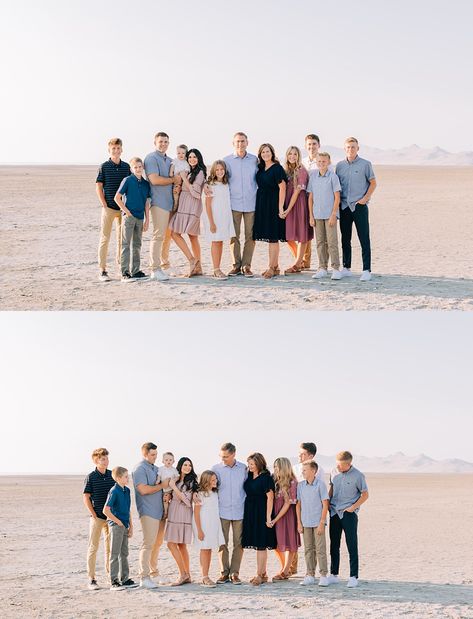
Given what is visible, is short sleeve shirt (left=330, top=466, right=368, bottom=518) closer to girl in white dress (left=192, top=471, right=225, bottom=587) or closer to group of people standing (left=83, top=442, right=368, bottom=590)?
group of people standing (left=83, top=442, right=368, bottom=590)

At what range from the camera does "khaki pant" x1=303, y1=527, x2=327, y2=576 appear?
1012 centimetres

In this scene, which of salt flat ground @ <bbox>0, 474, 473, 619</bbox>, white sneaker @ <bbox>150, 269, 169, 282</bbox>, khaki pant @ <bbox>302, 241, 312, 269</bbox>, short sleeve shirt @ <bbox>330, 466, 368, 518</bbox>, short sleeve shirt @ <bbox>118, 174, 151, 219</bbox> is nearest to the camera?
salt flat ground @ <bbox>0, 474, 473, 619</bbox>

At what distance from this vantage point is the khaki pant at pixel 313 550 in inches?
399

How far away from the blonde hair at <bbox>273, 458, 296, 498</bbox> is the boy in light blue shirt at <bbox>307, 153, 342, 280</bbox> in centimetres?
369

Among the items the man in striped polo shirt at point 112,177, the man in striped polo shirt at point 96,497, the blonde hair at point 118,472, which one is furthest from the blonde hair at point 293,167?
the blonde hair at point 118,472

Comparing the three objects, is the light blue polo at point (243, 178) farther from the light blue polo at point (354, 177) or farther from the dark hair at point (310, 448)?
the dark hair at point (310, 448)

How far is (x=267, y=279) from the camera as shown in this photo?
1383cm

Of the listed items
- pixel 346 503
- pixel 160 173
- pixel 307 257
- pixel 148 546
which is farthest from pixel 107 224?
pixel 346 503

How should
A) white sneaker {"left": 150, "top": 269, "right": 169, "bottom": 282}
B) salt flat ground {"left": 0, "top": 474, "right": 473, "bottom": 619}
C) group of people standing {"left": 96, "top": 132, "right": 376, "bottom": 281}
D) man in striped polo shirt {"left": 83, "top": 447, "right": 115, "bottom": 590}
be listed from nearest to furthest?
salt flat ground {"left": 0, "top": 474, "right": 473, "bottom": 619} < man in striped polo shirt {"left": 83, "top": 447, "right": 115, "bottom": 590} < group of people standing {"left": 96, "top": 132, "right": 376, "bottom": 281} < white sneaker {"left": 150, "top": 269, "right": 169, "bottom": 282}


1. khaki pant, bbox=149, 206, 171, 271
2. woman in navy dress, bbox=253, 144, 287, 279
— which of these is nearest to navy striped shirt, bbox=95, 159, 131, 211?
khaki pant, bbox=149, 206, 171, 271

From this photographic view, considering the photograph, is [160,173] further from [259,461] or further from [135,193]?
[259,461]

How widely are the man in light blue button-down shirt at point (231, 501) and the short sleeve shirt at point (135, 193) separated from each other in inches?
145

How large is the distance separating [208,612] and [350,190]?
Result: 598 cm

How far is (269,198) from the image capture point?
12.8m
